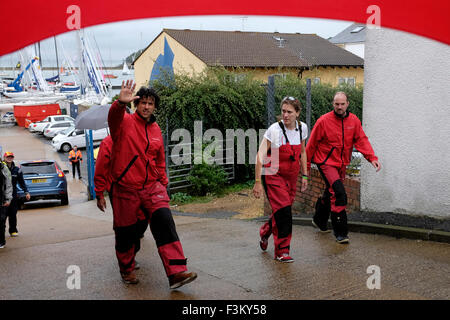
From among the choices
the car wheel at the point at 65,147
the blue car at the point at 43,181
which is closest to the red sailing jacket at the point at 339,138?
the blue car at the point at 43,181

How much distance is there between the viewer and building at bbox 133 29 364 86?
28.0 meters

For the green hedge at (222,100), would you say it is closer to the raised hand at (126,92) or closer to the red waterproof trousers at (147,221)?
the red waterproof trousers at (147,221)

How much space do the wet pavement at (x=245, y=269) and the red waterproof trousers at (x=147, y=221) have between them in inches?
12.3

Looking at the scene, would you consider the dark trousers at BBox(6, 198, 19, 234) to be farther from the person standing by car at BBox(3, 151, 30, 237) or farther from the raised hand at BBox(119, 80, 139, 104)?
the raised hand at BBox(119, 80, 139, 104)

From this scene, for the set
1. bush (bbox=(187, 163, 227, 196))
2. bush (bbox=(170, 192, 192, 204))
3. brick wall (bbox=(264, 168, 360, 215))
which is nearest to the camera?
brick wall (bbox=(264, 168, 360, 215))

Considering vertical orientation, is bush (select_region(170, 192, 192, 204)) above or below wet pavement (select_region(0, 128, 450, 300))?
below

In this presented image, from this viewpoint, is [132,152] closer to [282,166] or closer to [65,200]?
[282,166]

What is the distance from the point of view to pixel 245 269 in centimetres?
516

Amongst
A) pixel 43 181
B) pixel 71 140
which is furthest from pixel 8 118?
pixel 43 181

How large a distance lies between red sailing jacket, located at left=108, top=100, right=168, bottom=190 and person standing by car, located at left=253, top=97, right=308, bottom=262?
52.4 inches

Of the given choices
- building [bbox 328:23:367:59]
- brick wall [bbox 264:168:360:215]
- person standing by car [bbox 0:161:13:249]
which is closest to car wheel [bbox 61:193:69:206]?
person standing by car [bbox 0:161:13:249]

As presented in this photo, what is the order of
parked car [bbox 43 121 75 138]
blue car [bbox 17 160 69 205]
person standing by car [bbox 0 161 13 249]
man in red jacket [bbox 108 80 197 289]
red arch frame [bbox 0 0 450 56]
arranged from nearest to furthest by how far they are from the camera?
red arch frame [bbox 0 0 450 56] < man in red jacket [bbox 108 80 197 289] < person standing by car [bbox 0 161 13 249] < blue car [bbox 17 160 69 205] < parked car [bbox 43 121 75 138]
